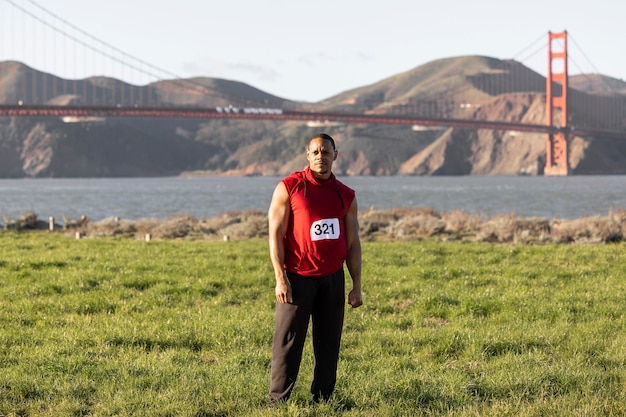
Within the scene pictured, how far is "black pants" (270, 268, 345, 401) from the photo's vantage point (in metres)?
5.88

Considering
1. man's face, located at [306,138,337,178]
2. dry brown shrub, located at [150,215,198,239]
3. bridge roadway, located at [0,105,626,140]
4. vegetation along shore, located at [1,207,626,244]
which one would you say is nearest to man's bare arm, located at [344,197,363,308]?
man's face, located at [306,138,337,178]

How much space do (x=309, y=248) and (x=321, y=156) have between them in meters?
0.64

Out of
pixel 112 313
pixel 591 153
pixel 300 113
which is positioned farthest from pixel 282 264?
pixel 591 153

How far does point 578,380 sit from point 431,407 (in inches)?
57.2

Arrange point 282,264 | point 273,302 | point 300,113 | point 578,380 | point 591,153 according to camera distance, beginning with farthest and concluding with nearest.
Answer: point 591,153 < point 300,113 < point 273,302 < point 578,380 < point 282,264

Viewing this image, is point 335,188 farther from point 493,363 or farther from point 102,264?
point 102,264

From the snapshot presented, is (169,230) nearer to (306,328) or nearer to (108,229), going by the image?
(108,229)

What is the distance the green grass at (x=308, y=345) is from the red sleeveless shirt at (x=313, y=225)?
1091mm

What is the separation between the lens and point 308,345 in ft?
28.0

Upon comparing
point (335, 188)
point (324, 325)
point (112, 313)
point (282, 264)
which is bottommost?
point (112, 313)

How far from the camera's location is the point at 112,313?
1027 centimetres

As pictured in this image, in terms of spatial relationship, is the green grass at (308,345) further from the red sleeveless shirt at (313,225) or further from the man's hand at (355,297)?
the red sleeveless shirt at (313,225)

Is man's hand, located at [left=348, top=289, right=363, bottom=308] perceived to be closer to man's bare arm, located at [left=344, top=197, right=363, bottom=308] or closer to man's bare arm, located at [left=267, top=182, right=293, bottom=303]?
man's bare arm, located at [left=344, top=197, right=363, bottom=308]

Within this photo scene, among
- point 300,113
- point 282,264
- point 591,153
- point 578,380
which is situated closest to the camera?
point 282,264
